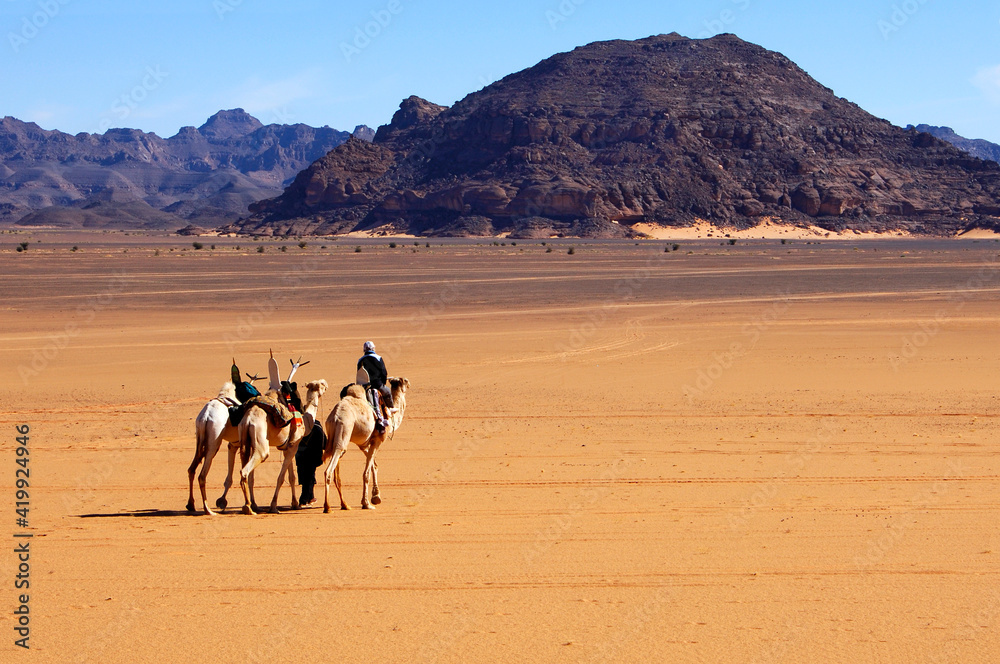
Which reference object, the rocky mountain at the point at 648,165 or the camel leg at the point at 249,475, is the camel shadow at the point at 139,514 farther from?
the rocky mountain at the point at 648,165

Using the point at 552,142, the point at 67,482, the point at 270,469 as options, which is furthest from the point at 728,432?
the point at 552,142

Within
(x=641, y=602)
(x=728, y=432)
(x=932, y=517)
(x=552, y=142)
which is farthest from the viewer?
(x=552, y=142)

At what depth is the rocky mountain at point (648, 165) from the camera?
156m

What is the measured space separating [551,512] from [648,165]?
519 ft

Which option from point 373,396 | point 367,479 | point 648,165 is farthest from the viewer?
point 648,165

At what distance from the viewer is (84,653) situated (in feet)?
Result: 21.6

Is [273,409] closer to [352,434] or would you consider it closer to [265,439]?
[265,439]

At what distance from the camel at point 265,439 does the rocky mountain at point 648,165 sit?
13837 centimetres

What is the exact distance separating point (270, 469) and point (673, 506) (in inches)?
187

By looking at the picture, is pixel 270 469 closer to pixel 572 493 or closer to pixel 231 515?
pixel 231 515

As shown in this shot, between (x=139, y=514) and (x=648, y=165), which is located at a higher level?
(x=648, y=165)

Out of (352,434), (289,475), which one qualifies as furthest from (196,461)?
(352,434)

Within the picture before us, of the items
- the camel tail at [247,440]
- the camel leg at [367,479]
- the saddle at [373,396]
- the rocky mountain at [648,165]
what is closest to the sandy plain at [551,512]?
the camel leg at [367,479]

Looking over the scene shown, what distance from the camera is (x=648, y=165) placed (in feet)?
537
